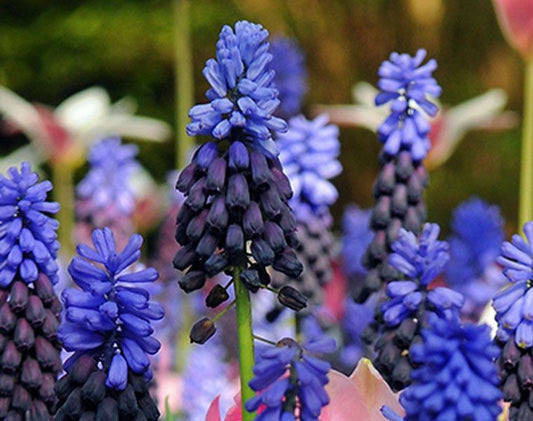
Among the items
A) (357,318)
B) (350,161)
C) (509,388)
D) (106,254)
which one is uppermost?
(106,254)

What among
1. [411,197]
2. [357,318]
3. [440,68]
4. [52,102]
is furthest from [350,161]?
[411,197]

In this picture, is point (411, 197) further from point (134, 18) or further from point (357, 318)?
point (134, 18)

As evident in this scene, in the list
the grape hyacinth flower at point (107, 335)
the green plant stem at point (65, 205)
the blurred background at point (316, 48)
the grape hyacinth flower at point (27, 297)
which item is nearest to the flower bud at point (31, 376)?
the grape hyacinth flower at point (27, 297)

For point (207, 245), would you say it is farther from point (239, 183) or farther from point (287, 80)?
point (287, 80)

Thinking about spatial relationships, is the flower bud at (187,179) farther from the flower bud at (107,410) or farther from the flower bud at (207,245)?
the flower bud at (107,410)

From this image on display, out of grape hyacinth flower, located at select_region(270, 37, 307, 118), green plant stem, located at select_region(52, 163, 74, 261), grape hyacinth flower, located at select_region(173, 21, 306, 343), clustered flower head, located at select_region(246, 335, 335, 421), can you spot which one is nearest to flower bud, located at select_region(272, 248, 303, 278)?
grape hyacinth flower, located at select_region(173, 21, 306, 343)

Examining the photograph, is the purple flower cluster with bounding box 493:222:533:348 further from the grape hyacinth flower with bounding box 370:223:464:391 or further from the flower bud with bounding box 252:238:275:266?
the flower bud with bounding box 252:238:275:266
